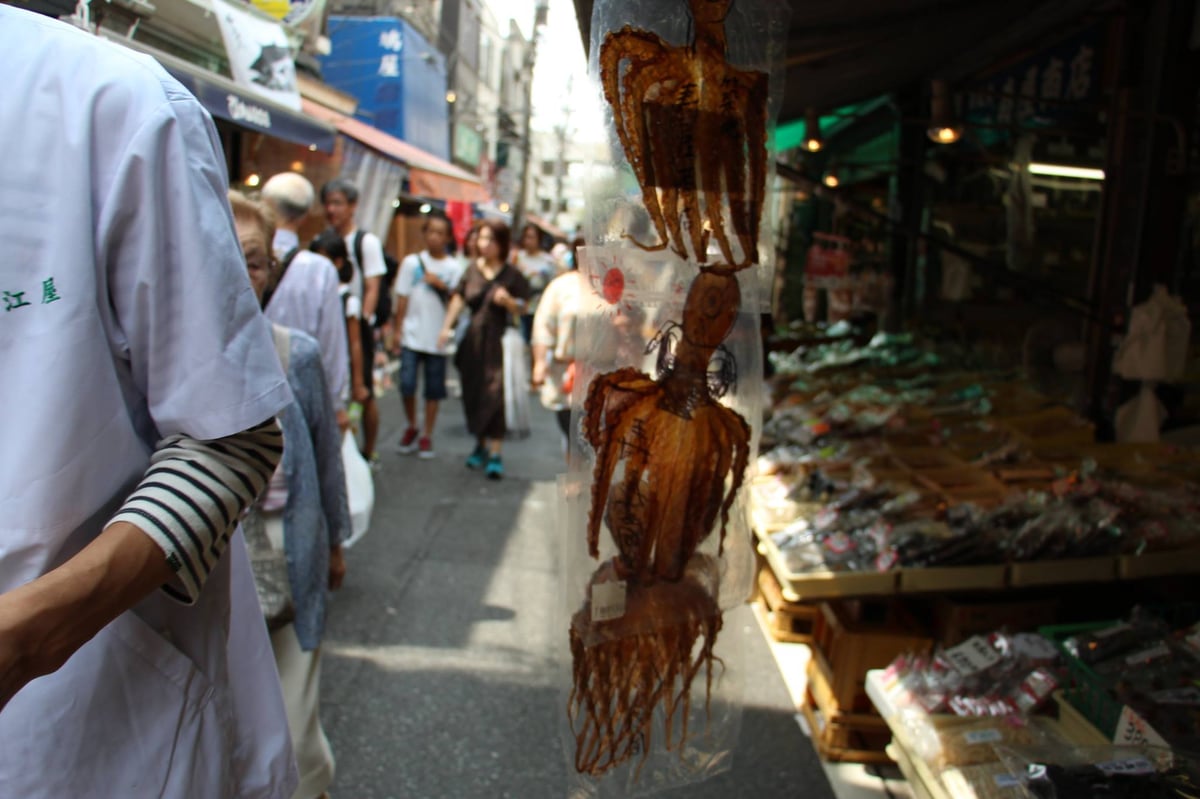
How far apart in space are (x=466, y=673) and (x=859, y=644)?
1.60 metres

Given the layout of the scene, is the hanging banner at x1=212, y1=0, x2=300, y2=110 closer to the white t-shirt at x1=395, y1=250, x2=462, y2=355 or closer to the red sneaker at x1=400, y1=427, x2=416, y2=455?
the white t-shirt at x1=395, y1=250, x2=462, y2=355

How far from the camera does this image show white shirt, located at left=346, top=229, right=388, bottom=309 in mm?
4902

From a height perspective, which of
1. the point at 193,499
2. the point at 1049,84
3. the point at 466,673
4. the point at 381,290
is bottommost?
the point at 466,673

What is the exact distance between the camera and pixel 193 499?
0.89 meters

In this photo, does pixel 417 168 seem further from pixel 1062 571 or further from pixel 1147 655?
pixel 1147 655

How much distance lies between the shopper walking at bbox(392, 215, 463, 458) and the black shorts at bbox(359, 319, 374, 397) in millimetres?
830

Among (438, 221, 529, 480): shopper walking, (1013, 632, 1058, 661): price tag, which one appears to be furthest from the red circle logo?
(438, 221, 529, 480): shopper walking

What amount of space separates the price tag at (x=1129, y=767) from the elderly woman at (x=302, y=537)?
1960 mm

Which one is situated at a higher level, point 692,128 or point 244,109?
point 244,109

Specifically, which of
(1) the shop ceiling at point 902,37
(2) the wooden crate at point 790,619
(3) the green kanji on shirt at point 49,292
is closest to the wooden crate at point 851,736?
(2) the wooden crate at point 790,619

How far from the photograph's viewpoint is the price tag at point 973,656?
2.48 m

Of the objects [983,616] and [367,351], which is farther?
[367,351]

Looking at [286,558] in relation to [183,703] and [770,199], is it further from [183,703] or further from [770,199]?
[770,199]

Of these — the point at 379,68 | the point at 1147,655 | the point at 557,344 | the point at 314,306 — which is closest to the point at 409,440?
the point at 557,344
